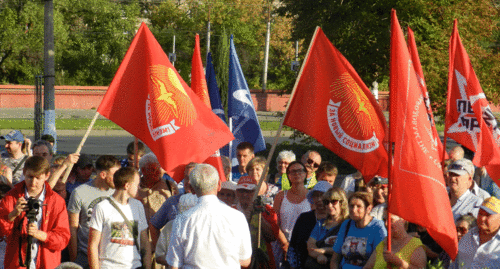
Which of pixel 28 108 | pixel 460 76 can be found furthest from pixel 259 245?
pixel 28 108

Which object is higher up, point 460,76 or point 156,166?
point 460,76

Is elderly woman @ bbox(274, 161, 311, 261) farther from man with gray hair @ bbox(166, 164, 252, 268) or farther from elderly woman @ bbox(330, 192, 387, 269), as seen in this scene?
man with gray hair @ bbox(166, 164, 252, 268)

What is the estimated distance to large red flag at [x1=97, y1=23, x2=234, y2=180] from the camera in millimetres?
5980

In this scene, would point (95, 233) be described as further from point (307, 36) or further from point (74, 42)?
point (74, 42)

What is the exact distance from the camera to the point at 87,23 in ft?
168

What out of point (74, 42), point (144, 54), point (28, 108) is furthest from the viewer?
point (74, 42)

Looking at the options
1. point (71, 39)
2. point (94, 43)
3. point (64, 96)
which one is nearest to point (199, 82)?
point (64, 96)

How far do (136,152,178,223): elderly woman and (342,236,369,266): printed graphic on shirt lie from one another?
1875 mm

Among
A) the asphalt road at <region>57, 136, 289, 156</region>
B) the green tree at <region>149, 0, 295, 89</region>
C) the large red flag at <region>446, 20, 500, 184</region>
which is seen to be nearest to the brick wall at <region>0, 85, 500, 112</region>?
the green tree at <region>149, 0, 295, 89</region>

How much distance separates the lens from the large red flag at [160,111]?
5.98 meters

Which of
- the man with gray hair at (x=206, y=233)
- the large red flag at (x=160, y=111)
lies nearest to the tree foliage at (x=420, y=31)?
the large red flag at (x=160, y=111)

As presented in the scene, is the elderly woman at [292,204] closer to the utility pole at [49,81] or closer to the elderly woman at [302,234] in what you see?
the elderly woman at [302,234]

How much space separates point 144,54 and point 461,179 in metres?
3.01

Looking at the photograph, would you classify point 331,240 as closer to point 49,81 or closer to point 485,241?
point 485,241
